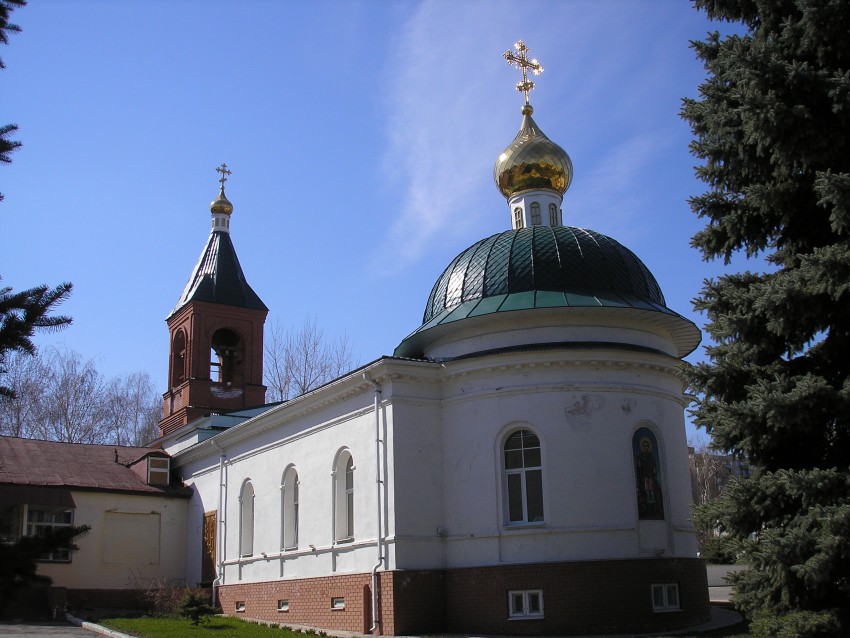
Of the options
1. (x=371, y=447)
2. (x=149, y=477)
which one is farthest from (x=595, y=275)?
(x=149, y=477)

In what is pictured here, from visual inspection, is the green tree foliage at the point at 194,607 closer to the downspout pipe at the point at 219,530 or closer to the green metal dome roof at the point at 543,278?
the downspout pipe at the point at 219,530

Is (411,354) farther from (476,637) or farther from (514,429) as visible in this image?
(476,637)

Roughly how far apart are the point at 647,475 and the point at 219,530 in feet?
44.0

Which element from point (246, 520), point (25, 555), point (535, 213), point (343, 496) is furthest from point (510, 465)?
point (25, 555)

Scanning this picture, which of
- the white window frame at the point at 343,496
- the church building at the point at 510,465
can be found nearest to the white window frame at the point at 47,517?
the church building at the point at 510,465

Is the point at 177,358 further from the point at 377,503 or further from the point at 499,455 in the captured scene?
the point at 499,455

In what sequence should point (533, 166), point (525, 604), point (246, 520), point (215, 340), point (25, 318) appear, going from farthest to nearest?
point (215, 340) < point (246, 520) < point (533, 166) < point (525, 604) < point (25, 318)

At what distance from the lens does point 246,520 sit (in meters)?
24.8

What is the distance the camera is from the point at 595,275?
64.4ft

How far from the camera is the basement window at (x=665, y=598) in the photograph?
56.5ft

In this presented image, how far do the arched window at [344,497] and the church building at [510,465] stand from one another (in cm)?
4

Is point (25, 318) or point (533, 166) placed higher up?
point (533, 166)

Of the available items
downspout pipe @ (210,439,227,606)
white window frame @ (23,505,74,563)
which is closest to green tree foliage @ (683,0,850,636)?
downspout pipe @ (210,439,227,606)

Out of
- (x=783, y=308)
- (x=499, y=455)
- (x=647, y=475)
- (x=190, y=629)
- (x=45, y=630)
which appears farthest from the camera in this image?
(x=45, y=630)
